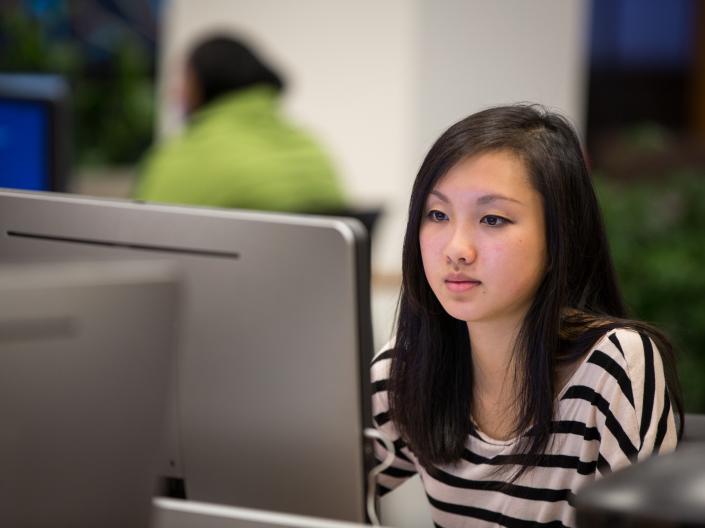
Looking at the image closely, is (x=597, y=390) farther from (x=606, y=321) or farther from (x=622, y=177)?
(x=622, y=177)

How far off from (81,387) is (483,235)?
1.76ft

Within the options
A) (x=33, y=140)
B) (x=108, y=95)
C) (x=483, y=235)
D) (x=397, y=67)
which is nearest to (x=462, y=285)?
(x=483, y=235)

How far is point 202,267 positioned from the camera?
1.09 metres

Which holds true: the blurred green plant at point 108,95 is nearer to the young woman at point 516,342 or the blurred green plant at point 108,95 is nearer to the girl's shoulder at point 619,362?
the young woman at point 516,342

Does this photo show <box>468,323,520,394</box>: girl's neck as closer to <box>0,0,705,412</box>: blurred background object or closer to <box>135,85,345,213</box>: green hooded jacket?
<box>0,0,705,412</box>: blurred background object

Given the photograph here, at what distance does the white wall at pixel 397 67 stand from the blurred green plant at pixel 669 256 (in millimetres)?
884

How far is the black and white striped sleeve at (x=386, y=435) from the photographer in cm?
142

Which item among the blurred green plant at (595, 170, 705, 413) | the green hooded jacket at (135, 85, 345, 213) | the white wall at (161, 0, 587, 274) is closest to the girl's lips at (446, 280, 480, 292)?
the green hooded jacket at (135, 85, 345, 213)

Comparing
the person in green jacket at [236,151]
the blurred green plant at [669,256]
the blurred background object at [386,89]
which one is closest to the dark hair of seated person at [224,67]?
the person in green jacket at [236,151]

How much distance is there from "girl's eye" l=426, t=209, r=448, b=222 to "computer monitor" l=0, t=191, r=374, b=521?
0.70ft

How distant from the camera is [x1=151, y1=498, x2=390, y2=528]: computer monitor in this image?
0.98 m

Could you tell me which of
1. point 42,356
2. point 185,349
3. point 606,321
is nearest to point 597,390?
point 606,321

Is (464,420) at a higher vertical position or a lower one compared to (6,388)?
lower

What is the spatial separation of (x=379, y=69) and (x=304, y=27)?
0.38 metres
